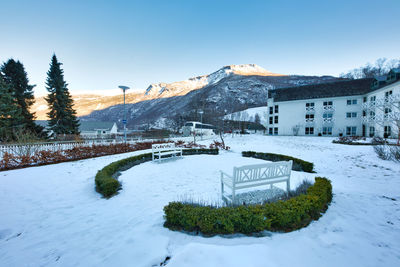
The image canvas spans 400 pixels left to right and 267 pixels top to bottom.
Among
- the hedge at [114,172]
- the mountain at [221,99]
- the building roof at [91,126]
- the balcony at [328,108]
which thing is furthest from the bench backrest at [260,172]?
the mountain at [221,99]

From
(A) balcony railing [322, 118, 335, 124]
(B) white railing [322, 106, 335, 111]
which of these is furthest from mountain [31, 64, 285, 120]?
(A) balcony railing [322, 118, 335, 124]

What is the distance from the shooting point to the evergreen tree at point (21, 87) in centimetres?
1944

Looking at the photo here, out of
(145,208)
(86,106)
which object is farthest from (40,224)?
(86,106)

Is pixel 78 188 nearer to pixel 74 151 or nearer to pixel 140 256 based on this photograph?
pixel 140 256

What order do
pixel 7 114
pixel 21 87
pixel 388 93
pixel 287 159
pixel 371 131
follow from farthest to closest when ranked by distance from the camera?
1. pixel 371 131
2. pixel 388 93
3. pixel 21 87
4. pixel 7 114
5. pixel 287 159

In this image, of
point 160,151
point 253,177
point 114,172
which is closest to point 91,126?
point 160,151

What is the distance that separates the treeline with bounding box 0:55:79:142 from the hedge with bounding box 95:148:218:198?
10011 mm

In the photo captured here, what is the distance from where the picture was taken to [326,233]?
9.88 feet

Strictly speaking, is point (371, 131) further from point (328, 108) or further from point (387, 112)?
point (328, 108)

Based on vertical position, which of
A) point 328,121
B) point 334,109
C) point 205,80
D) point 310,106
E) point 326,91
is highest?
point 205,80

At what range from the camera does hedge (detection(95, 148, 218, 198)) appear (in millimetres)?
5172

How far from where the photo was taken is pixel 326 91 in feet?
95.5

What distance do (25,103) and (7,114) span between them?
389 cm

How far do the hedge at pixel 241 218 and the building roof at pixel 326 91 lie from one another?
106 ft
